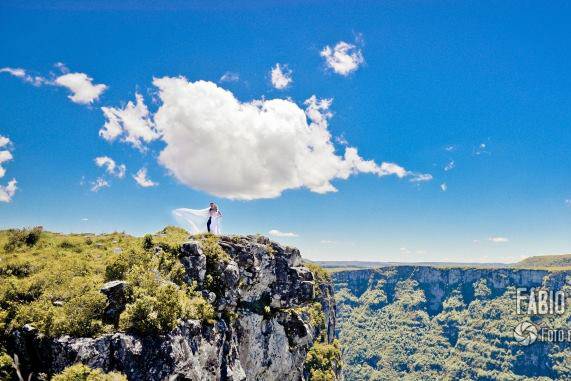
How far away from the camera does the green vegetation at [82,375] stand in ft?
71.6

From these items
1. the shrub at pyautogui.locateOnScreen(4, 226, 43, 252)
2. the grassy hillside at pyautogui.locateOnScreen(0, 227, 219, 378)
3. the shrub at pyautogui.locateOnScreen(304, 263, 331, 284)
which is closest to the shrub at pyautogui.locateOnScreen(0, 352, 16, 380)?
the grassy hillside at pyautogui.locateOnScreen(0, 227, 219, 378)

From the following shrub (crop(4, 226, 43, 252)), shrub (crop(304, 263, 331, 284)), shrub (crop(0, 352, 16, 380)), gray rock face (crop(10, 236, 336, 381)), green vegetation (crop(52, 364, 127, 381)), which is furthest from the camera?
shrub (crop(304, 263, 331, 284))

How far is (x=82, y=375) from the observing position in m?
22.2

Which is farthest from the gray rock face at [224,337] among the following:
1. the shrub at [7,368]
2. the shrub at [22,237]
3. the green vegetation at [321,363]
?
the green vegetation at [321,363]

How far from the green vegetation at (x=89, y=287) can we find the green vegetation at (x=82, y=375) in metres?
3.24

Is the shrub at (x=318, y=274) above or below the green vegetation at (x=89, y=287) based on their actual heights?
below

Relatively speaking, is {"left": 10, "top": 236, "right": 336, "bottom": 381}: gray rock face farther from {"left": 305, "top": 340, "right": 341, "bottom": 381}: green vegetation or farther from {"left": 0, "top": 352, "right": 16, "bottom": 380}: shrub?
{"left": 305, "top": 340, "right": 341, "bottom": 381}: green vegetation

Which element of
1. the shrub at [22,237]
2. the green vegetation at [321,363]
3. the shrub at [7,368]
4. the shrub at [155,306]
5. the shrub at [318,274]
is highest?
the shrub at [22,237]

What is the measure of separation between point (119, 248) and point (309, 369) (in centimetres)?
7330

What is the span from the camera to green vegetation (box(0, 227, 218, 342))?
25953 millimetres

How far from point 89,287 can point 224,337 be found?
13395mm

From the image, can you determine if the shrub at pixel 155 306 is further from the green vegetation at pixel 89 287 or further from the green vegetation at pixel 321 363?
the green vegetation at pixel 321 363

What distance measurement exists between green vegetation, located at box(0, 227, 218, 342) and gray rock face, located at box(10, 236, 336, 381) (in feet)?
2.84

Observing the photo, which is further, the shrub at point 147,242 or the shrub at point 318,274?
the shrub at point 318,274
